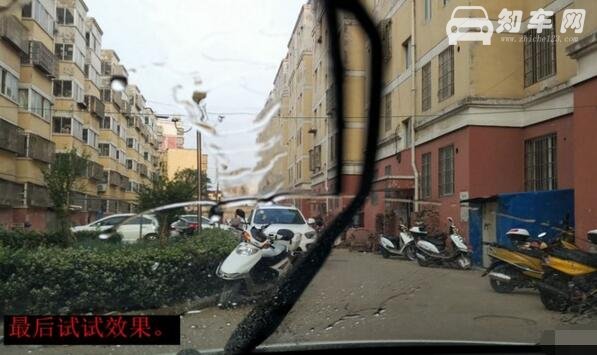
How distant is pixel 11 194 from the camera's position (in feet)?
7.34

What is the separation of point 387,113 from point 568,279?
120 centimetres

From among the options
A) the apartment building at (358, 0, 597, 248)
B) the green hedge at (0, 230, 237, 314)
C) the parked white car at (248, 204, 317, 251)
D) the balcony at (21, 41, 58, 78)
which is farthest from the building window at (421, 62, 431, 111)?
the balcony at (21, 41, 58, 78)

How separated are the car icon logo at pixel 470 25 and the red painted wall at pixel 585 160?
1.75 feet

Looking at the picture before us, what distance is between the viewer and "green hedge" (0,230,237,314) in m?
2.42

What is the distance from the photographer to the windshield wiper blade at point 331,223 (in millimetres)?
2529

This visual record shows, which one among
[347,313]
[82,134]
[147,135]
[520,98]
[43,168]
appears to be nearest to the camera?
[43,168]

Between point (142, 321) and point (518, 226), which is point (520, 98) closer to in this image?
point (518, 226)

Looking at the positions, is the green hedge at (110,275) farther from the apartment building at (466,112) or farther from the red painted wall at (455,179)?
the red painted wall at (455,179)

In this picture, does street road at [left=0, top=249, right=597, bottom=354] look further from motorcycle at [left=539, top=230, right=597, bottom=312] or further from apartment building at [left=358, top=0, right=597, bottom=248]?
apartment building at [left=358, top=0, right=597, bottom=248]

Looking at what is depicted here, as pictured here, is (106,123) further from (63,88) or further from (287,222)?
(287,222)

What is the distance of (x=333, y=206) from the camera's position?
277 centimetres

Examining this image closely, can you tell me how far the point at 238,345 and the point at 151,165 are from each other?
2.82 ft

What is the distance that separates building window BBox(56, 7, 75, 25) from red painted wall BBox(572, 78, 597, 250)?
231cm

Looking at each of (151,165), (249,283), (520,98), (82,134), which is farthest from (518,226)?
(82,134)
